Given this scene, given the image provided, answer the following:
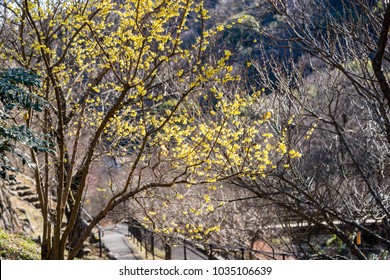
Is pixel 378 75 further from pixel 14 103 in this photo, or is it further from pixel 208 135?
pixel 14 103

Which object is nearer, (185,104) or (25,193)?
(185,104)

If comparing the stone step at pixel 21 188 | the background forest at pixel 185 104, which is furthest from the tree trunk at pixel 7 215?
the background forest at pixel 185 104

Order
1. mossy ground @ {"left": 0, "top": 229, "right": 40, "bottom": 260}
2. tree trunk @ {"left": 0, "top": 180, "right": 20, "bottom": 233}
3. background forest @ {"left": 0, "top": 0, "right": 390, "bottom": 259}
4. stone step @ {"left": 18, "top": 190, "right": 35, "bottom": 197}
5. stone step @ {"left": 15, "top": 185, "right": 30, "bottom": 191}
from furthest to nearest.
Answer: stone step @ {"left": 15, "top": 185, "right": 30, "bottom": 191}, stone step @ {"left": 18, "top": 190, "right": 35, "bottom": 197}, tree trunk @ {"left": 0, "top": 180, "right": 20, "bottom": 233}, mossy ground @ {"left": 0, "top": 229, "right": 40, "bottom": 260}, background forest @ {"left": 0, "top": 0, "right": 390, "bottom": 259}

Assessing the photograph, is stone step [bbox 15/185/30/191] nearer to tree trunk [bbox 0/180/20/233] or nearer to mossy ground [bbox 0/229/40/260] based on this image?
tree trunk [bbox 0/180/20/233]

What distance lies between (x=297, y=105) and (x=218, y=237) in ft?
24.3

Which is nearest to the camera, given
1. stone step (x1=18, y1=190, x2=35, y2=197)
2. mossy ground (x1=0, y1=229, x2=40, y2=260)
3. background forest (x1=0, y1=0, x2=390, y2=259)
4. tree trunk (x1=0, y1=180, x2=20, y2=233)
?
background forest (x1=0, y1=0, x2=390, y2=259)

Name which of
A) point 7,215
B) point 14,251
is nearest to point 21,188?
point 7,215

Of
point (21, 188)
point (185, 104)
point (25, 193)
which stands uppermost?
point (21, 188)

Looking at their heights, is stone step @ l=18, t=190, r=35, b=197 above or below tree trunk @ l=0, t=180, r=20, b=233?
above

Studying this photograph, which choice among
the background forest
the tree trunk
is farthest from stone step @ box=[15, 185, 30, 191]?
the background forest

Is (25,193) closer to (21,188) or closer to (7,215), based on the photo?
(21,188)
